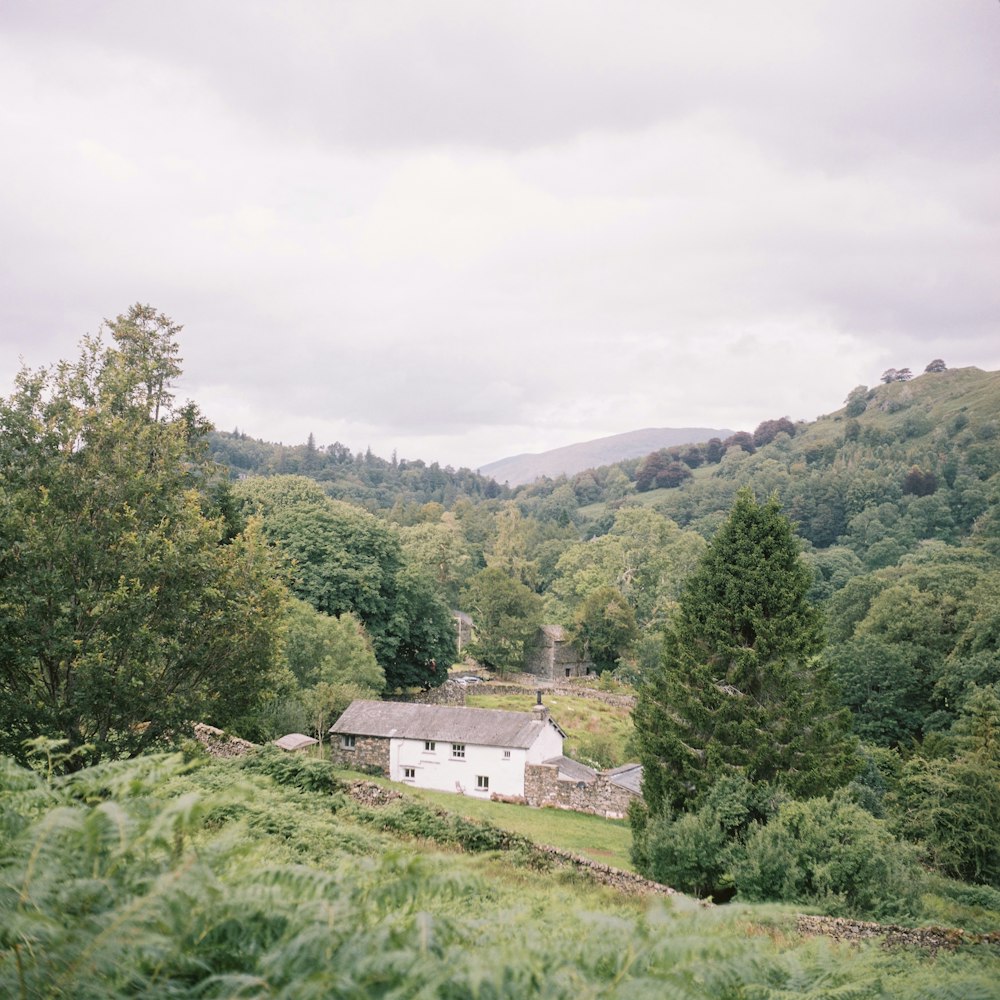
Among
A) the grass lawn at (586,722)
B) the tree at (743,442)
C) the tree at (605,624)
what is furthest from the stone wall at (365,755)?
the tree at (743,442)

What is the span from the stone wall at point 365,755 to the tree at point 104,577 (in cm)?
2012

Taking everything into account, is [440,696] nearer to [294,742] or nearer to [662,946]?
[294,742]

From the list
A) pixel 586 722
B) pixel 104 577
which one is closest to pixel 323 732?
pixel 586 722

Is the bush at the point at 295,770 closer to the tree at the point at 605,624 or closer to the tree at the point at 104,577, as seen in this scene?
the tree at the point at 104,577

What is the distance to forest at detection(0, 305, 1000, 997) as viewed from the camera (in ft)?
11.4

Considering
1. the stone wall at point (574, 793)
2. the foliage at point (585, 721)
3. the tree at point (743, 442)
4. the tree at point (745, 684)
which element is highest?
the tree at point (743, 442)

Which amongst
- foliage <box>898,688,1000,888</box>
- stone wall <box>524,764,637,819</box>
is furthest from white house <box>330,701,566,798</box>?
foliage <box>898,688,1000,888</box>

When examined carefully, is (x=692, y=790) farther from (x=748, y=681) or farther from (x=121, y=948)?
(x=121, y=948)

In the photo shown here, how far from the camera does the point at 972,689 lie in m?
41.2

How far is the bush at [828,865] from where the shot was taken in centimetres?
1519

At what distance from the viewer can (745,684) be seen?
2022 cm

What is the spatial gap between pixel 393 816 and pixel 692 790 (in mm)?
8916

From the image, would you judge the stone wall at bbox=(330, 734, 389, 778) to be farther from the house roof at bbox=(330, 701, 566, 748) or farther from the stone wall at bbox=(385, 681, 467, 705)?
the stone wall at bbox=(385, 681, 467, 705)

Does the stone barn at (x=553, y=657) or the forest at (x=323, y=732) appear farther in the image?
the stone barn at (x=553, y=657)
